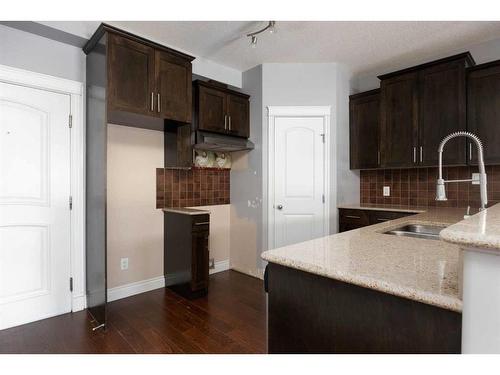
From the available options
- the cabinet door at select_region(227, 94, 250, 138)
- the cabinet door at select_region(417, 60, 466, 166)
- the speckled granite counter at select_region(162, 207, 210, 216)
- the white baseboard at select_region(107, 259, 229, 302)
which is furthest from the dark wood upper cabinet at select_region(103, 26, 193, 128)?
the cabinet door at select_region(417, 60, 466, 166)

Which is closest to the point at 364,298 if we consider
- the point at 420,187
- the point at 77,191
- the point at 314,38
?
the point at 77,191

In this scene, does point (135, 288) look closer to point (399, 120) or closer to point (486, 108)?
point (399, 120)

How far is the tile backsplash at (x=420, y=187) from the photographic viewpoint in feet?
9.85

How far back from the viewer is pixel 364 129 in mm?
3518

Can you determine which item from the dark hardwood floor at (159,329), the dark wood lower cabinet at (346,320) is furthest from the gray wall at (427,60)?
the dark wood lower cabinet at (346,320)

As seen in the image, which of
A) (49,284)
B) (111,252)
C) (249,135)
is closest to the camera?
(49,284)

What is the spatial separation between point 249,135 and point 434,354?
306cm

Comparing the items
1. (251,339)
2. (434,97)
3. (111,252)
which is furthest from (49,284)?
(434,97)

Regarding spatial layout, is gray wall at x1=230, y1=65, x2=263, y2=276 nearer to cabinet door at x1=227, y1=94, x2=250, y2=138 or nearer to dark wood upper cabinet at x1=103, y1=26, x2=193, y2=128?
cabinet door at x1=227, y1=94, x2=250, y2=138

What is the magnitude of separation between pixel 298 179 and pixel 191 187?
4.26 ft

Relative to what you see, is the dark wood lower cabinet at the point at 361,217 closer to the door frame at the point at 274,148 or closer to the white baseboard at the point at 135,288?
the door frame at the point at 274,148

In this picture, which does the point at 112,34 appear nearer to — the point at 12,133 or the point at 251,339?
the point at 12,133

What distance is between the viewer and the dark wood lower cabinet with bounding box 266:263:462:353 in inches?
30.3

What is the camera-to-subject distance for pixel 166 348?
6.45ft
